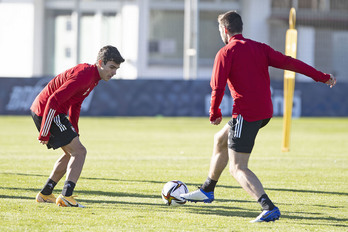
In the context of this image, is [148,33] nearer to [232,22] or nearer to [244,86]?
[232,22]

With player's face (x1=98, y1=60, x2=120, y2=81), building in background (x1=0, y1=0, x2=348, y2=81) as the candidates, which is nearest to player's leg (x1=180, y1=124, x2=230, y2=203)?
player's face (x1=98, y1=60, x2=120, y2=81)

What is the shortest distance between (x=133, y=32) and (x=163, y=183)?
2929 centimetres

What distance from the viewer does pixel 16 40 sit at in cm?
3766

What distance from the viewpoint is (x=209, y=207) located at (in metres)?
7.07

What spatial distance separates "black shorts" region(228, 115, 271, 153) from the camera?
632 cm

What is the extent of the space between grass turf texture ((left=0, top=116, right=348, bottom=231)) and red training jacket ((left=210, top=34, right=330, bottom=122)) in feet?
3.38

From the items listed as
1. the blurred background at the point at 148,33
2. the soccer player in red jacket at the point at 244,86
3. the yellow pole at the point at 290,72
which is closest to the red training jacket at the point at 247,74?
the soccer player in red jacket at the point at 244,86

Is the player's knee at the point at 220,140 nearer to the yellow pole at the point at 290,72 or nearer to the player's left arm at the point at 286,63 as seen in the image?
the player's left arm at the point at 286,63

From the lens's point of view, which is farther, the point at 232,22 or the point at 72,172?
the point at 72,172

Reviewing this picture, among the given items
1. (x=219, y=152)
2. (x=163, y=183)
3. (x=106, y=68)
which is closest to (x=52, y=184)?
(x=106, y=68)

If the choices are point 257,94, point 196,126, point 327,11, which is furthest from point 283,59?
point 327,11

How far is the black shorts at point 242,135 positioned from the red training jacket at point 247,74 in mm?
55

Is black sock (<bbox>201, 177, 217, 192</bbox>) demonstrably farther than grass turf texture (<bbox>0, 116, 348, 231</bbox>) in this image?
Yes

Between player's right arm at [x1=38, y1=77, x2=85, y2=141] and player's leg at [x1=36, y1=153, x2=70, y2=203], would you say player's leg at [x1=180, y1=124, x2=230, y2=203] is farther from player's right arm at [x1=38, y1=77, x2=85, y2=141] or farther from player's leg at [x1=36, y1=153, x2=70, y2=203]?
player's right arm at [x1=38, y1=77, x2=85, y2=141]
